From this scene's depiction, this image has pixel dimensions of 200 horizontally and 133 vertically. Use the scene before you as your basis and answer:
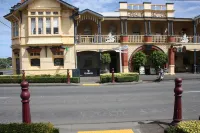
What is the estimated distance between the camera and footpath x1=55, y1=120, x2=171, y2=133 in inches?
254

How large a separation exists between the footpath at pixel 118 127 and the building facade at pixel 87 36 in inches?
692

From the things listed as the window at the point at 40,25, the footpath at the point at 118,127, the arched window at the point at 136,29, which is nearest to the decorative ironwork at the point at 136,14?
the arched window at the point at 136,29

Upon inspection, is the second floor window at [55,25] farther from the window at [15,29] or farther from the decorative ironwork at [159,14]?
the decorative ironwork at [159,14]

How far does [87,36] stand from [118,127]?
21.9 metres

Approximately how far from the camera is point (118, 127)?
22.7ft

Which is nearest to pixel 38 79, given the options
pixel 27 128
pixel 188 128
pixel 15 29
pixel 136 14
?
pixel 15 29

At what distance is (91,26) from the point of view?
98.8ft

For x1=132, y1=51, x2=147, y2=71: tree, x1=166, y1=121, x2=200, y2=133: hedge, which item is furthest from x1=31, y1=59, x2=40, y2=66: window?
x1=166, y1=121, x2=200, y2=133: hedge

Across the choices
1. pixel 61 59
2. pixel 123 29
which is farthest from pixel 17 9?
pixel 123 29

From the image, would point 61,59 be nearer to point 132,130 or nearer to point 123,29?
point 123,29

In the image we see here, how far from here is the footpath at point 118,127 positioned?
6.46 m

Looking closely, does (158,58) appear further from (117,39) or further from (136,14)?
(136,14)

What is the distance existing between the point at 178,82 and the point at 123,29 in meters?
24.4

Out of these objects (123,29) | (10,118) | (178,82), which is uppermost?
(123,29)
